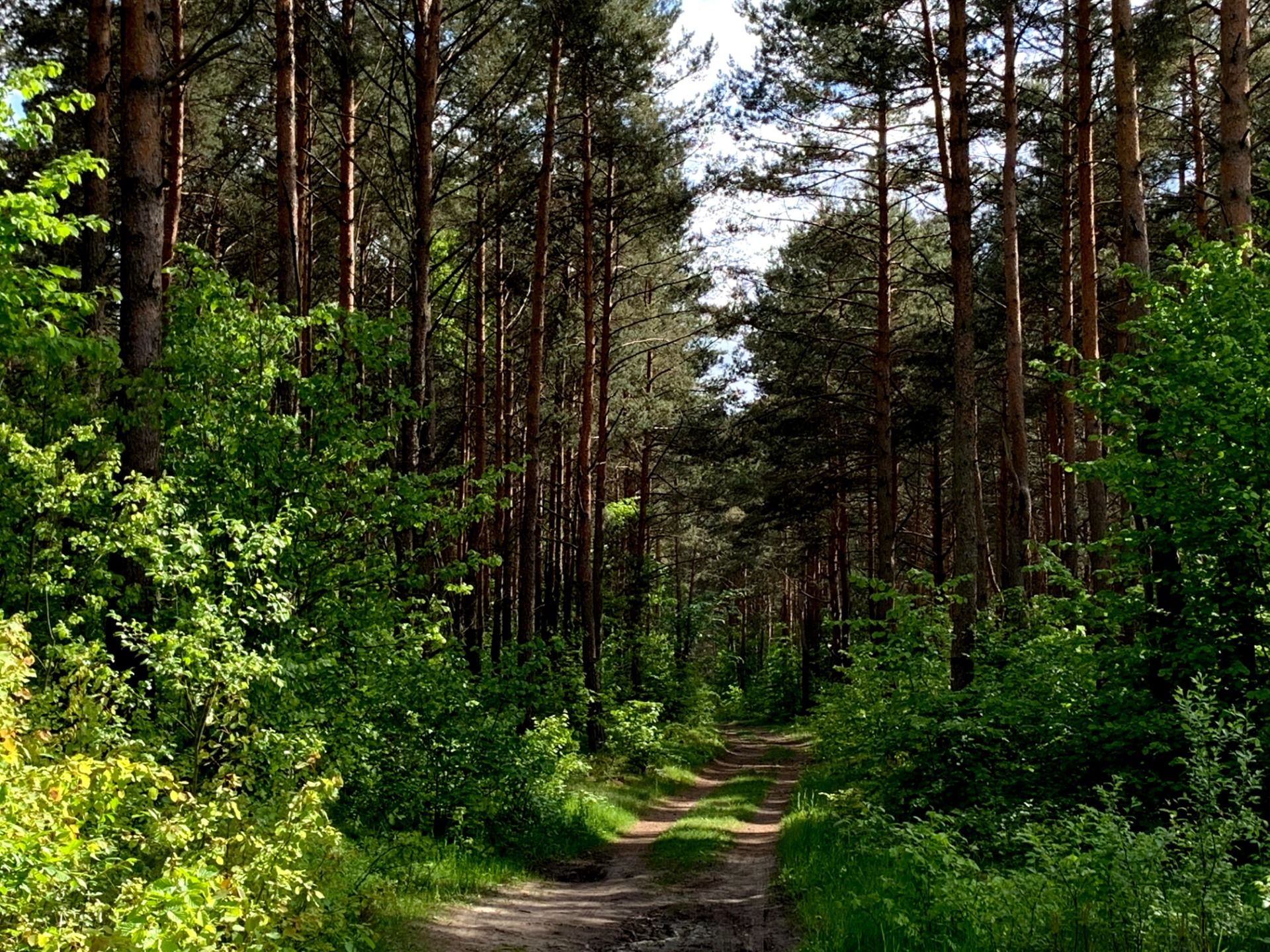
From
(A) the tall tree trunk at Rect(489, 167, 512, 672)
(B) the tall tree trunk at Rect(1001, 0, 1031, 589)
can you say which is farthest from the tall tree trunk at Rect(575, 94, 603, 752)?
(B) the tall tree trunk at Rect(1001, 0, 1031, 589)

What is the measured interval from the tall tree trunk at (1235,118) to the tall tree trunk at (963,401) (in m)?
2.71

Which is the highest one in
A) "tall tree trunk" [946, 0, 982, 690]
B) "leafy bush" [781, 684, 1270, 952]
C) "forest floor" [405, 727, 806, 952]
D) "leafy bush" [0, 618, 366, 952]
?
"tall tree trunk" [946, 0, 982, 690]

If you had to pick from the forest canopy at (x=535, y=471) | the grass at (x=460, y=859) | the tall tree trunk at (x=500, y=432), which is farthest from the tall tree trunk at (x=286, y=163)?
the tall tree trunk at (x=500, y=432)

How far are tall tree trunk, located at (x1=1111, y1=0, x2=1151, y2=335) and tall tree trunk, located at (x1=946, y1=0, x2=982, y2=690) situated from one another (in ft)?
6.02

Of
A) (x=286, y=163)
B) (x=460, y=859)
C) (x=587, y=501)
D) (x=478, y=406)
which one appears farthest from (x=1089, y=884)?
(x=478, y=406)

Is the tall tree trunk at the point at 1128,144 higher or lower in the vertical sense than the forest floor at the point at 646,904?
higher

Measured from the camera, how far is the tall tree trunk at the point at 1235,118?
1045cm

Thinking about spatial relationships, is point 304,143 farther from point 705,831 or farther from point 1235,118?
point 1235,118

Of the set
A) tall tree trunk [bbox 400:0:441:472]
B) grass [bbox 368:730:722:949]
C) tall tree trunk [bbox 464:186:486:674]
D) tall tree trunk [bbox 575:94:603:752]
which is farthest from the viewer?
tall tree trunk [bbox 575:94:603:752]

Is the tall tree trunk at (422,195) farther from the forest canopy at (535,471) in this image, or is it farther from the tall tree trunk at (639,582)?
the tall tree trunk at (639,582)

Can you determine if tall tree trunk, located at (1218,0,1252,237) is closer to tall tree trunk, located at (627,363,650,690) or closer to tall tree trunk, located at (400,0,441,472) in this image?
tall tree trunk, located at (400,0,441,472)

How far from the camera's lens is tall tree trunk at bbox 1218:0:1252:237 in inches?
411

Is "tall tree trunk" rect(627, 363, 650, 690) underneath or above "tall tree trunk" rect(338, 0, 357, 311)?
underneath

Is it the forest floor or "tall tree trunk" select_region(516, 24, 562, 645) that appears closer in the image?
the forest floor
